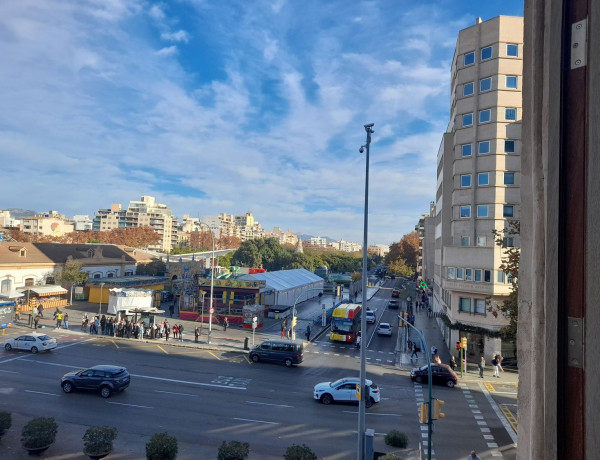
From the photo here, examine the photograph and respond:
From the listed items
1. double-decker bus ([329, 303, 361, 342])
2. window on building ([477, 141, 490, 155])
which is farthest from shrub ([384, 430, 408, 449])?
window on building ([477, 141, 490, 155])

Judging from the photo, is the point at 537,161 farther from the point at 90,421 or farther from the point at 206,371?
the point at 206,371

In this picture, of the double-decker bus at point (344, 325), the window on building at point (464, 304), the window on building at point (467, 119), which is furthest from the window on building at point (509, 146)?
the double-decker bus at point (344, 325)

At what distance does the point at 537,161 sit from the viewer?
108 inches

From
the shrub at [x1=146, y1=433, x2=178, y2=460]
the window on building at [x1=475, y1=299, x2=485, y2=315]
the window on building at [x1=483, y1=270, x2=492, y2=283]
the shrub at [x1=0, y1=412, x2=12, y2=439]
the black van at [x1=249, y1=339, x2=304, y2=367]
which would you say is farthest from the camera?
the window on building at [x1=475, y1=299, x2=485, y2=315]

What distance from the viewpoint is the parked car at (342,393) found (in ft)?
66.6

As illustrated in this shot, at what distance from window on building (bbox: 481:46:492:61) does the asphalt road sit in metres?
25.7

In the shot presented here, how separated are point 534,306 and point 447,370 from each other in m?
25.3

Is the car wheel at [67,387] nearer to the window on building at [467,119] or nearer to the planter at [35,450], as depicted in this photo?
the planter at [35,450]

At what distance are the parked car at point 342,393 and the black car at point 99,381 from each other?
10.0m

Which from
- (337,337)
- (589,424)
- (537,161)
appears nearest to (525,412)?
(589,424)

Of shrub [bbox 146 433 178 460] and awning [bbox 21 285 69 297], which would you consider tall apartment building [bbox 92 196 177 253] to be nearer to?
awning [bbox 21 285 69 297]

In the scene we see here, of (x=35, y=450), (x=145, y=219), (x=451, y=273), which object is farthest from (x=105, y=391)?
(x=145, y=219)

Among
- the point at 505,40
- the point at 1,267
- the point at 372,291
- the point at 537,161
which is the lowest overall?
the point at 372,291

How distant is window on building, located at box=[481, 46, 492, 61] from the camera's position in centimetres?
3301
